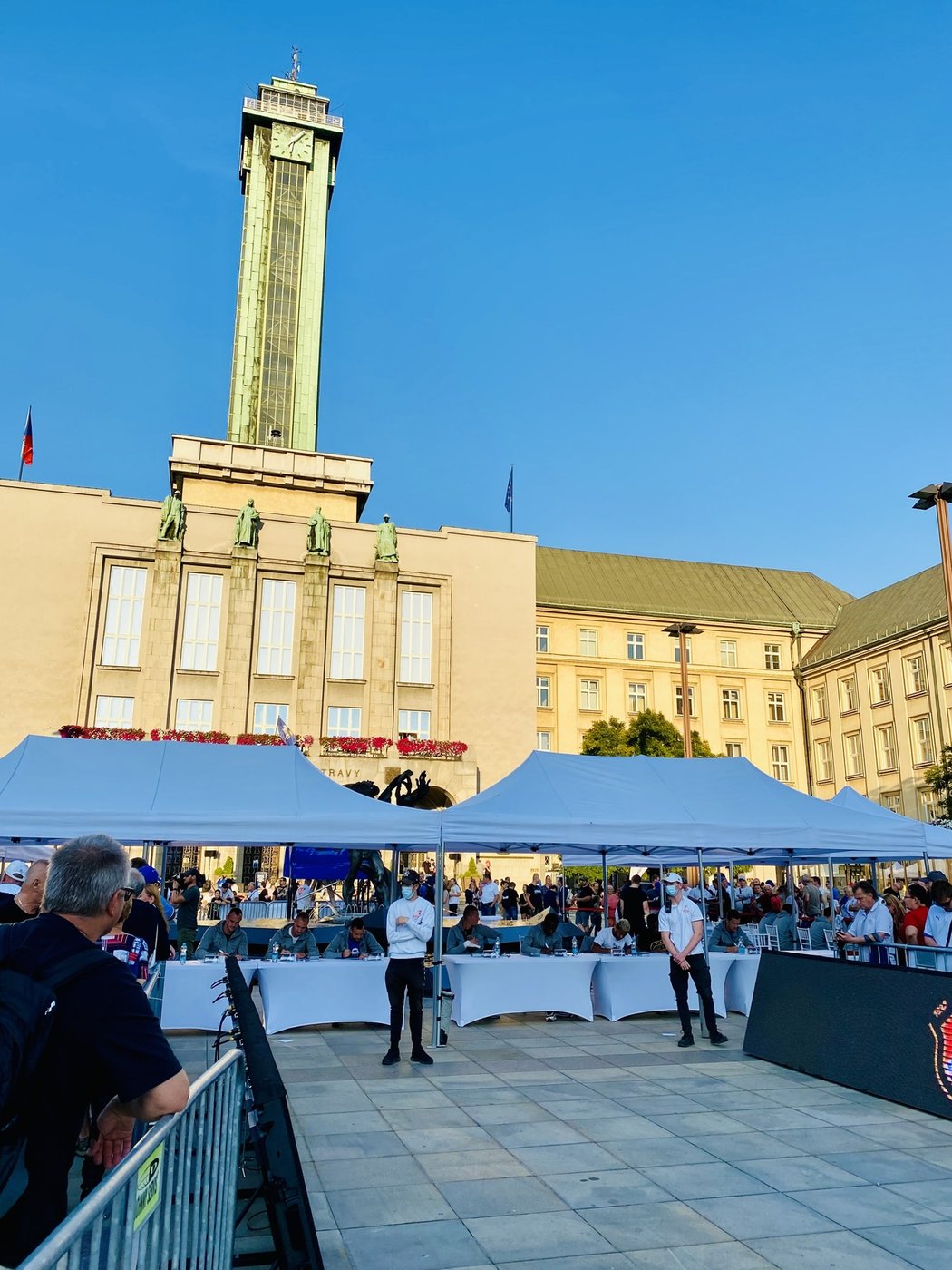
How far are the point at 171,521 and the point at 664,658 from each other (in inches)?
1332

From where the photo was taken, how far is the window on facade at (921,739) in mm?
49219

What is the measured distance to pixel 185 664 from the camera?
4081 centimetres

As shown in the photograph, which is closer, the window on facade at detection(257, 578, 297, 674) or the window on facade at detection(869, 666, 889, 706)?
the window on facade at detection(257, 578, 297, 674)

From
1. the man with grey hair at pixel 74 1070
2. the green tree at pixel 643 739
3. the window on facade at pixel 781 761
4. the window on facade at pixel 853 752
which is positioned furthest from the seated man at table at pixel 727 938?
the window on facade at pixel 781 761

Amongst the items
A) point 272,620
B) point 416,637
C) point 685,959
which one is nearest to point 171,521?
point 272,620

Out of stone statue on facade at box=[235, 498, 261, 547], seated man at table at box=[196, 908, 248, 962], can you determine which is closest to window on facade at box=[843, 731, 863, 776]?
stone statue on facade at box=[235, 498, 261, 547]

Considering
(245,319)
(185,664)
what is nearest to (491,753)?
(185,664)

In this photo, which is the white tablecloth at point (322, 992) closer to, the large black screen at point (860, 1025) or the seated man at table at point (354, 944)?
the seated man at table at point (354, 944)

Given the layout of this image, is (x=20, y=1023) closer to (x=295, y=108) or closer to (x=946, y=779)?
(x=946, y=779)

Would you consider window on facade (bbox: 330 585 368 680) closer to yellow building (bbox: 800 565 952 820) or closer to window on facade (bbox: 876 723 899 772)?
yellow building (bbox: 800 565 952 820)

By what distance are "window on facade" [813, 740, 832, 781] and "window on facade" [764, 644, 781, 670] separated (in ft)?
20.5

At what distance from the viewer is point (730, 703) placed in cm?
6231

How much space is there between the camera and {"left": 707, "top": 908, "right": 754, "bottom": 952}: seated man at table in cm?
1504

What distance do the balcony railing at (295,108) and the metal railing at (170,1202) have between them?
6042 cm
